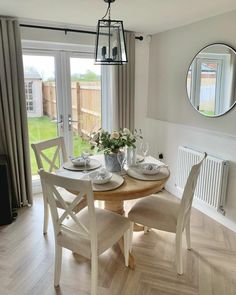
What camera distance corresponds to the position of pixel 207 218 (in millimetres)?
3086

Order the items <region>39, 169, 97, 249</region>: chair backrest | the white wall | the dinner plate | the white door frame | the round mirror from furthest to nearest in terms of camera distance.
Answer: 1. the white door frame
2. the white wall
3. the round mirror
4. the dinner plate
5. <region>39, 169, 97, 249</region>: chair backrest

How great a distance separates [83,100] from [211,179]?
2138 mm

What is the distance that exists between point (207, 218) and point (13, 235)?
2213mm

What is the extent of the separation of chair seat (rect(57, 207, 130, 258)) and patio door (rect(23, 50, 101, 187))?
6.34 ft

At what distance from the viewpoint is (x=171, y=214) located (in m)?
2.18

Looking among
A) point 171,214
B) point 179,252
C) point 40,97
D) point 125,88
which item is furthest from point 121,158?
point 40,97

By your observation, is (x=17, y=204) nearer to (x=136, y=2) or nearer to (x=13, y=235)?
(x=13, y=235)

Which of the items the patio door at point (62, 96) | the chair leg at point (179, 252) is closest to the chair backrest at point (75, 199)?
the chair leg at point (179, 252)

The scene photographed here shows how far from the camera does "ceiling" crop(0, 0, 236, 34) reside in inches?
97.0

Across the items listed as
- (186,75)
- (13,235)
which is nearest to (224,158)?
(186,75)

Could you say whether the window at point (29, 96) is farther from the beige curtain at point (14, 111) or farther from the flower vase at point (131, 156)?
the flower vase at point (131, 156)

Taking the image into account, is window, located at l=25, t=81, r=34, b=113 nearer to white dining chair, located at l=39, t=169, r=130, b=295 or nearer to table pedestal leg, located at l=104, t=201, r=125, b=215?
table pedestal leg, located at l=104, t=201, r=125, b=215

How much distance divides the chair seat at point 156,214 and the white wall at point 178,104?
975 millimetres

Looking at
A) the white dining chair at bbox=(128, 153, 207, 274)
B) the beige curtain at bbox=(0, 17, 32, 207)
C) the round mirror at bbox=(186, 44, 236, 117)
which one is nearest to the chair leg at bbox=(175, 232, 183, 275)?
the white dining chair at bbox=(128, 153, 207, 274)
